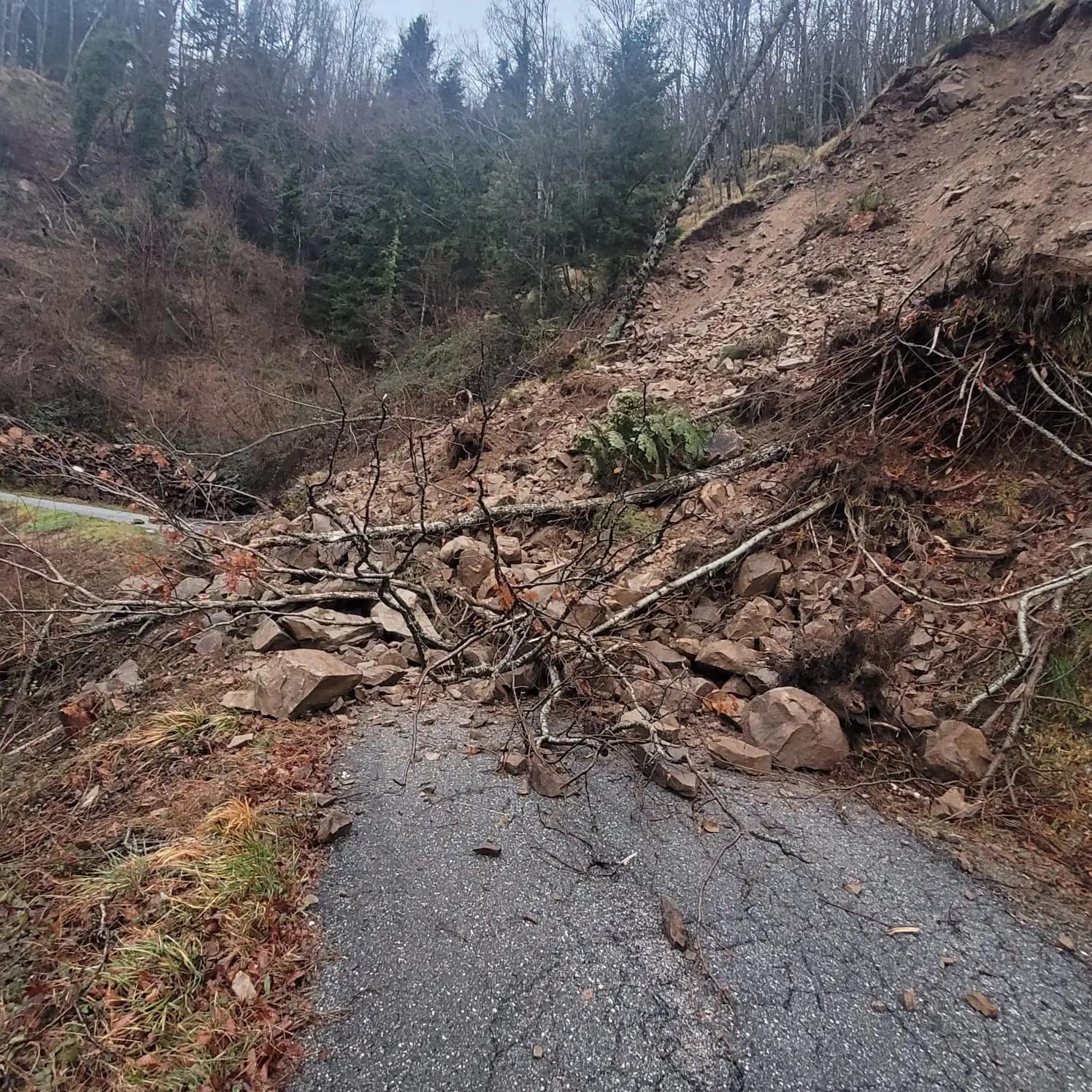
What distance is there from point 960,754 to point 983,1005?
46.7 inches

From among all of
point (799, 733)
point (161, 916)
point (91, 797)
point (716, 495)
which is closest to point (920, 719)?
point (799, 733)

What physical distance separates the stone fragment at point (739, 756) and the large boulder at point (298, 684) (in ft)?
6.58

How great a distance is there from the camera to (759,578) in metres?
3.98

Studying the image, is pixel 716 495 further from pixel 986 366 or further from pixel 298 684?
pixel 298 684

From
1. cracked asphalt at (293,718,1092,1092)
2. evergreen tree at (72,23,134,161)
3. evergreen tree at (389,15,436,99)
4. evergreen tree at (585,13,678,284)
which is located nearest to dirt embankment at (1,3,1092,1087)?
cracked asphalt at (293,718,1092,1092)

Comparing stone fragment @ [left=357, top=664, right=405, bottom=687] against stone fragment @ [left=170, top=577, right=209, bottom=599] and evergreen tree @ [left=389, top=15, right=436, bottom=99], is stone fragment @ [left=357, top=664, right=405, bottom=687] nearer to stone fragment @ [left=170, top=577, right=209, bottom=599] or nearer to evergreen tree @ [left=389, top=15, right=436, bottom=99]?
stone fragment @ [left=170, top=577, right=209, bottom=599]

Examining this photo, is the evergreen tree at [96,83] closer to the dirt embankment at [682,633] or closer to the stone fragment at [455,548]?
the dirt embankment at [682,633]

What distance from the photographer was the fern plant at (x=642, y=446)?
216 inches

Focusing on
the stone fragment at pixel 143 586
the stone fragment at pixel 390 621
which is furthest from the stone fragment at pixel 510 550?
the stone fragment at pixel 143 586

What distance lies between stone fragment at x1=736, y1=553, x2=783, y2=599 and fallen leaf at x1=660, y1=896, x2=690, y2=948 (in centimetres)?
224

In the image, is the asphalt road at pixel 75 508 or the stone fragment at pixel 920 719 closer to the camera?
the stone fragment at pixel 920 719

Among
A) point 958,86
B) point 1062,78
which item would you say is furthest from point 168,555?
point 958,86

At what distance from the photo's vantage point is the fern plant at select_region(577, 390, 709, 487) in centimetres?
550

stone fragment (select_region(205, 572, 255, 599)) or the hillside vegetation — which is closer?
stone fragment (select_region(205, 572, 255, 599))
